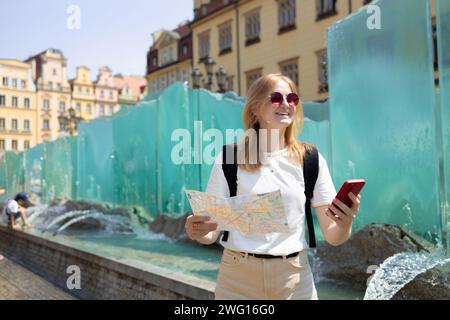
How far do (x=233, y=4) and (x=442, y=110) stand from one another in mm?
20558

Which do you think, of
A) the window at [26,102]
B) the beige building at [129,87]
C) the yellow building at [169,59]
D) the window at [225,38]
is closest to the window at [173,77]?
the yellow building at [169,59]

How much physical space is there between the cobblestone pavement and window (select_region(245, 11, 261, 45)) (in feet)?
54.3

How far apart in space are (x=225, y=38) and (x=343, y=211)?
2429cm

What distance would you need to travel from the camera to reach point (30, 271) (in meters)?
8.50

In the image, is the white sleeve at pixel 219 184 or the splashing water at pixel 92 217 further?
the splashing water at pixel 92 217

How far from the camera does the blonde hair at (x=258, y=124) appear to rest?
1.73 m

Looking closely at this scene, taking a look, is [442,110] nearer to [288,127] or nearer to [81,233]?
[288,127]

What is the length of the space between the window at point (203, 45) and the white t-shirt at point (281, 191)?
25283 millimetres

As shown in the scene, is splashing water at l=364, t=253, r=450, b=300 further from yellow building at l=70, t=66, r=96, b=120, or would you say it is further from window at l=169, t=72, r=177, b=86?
yellow building at l=70, t=66, r=96, b=120

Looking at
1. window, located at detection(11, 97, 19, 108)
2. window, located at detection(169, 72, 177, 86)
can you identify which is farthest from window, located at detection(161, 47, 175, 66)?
window, located at detection(11, 97, 19, 108)

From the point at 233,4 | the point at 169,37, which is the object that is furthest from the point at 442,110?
the point at 169,37

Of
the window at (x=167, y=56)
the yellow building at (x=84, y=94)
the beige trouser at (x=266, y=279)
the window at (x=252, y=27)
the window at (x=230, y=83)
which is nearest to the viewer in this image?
the beige trouser at (x=266, y=279)

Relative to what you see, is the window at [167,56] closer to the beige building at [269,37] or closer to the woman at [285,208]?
the beige building at [269,37]
